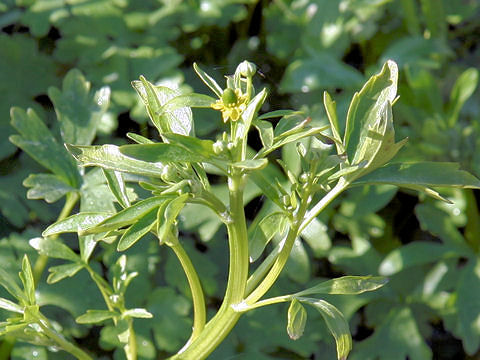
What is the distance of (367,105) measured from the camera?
0.77 metres

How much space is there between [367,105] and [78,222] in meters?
0.38

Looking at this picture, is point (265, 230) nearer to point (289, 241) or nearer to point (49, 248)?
point (289, 241)

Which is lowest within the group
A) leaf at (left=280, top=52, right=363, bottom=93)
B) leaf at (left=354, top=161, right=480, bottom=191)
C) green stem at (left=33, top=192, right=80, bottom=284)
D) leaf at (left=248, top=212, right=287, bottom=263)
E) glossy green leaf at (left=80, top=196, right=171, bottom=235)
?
leaf at (left=280, top=52, right=363, bottom=93)

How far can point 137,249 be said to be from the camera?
1316 millimetres

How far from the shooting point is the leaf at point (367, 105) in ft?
2.46

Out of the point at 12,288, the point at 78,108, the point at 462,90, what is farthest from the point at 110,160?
the point at 462,90

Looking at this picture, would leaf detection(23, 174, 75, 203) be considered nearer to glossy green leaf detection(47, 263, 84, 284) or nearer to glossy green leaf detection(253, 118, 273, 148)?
glossy green leaf detection(47, 263, 84, 284)

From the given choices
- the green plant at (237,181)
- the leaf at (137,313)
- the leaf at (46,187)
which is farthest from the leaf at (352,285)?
the leaf at (46,187)

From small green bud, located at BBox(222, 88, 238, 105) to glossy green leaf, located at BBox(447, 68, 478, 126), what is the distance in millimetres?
1133

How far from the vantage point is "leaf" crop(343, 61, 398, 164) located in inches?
29.5

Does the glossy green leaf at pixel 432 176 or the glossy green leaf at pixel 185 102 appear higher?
the glossy green leaf at pixel 185 102

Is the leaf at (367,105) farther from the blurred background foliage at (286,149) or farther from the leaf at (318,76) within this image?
the leaf at (318,76)

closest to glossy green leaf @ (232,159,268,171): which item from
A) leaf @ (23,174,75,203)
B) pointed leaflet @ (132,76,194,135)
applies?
pointed leaflet @ (132,76,194,135)

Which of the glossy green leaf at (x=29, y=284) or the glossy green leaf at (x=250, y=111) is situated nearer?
the glossy green leaf at (x=250, y=111)
